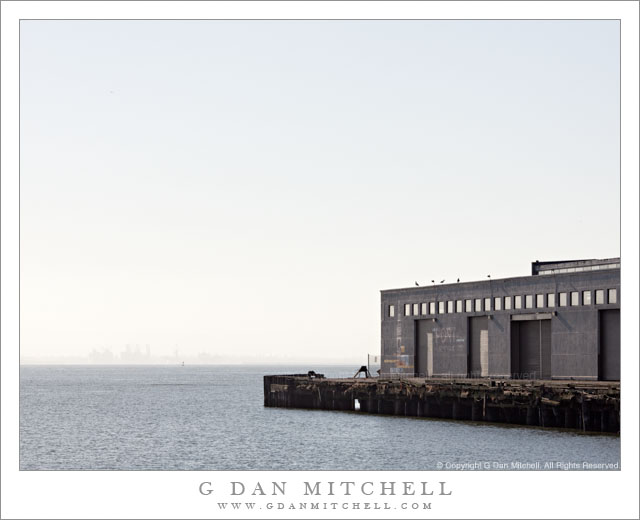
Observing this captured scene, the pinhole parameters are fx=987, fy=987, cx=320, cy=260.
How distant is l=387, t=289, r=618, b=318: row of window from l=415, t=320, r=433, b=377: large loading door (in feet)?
4.57

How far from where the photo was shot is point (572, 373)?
90.9 meters

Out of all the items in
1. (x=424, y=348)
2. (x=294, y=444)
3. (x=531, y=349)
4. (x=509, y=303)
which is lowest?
(x=294, y=444)

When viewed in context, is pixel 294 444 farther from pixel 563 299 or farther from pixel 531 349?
pixel 531 349

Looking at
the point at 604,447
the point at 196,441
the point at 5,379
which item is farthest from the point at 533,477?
the point at 196,441

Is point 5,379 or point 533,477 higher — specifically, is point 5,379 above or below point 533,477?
above

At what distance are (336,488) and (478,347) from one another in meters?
75.4

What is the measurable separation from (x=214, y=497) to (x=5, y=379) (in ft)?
24.3

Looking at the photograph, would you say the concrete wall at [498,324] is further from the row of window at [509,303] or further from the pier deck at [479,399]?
the pier deck at [479,399]

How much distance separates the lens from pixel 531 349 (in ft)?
320

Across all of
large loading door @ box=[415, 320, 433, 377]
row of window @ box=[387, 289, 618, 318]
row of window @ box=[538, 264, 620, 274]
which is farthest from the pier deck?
row of window @ box=[538, 264, 620, 274]

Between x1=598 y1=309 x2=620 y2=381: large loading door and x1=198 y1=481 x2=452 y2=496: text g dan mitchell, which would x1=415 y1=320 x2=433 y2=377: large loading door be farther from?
x1=198 y1=481 x2=452 y2=496: text g dan mitchell

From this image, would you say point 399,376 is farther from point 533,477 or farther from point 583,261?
point 533,477

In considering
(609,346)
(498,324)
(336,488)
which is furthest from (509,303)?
(336,488)

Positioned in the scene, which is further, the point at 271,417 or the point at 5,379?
the point at 271,417
